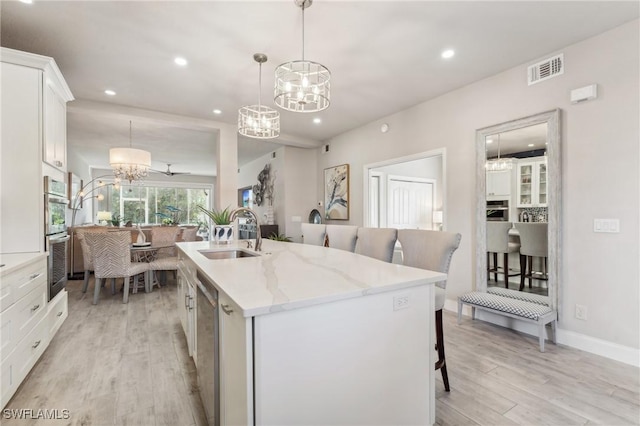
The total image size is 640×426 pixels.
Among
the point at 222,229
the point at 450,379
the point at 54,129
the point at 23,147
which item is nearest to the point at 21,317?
the point at 23,147

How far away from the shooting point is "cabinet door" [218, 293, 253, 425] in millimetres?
943

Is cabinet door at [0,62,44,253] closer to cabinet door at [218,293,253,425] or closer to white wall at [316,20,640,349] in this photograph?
cabinet door at [218,293,253,425]

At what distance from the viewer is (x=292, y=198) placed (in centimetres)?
632

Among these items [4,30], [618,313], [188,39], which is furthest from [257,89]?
[618,313]

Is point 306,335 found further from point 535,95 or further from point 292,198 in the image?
point 292,198

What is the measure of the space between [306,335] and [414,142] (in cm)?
373

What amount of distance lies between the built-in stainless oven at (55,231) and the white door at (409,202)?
474cm

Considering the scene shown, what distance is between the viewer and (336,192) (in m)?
5.79

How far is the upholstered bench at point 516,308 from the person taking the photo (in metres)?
2.58

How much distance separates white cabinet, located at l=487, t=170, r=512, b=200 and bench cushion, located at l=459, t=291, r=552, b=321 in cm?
109

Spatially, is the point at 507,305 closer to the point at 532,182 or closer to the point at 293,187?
the point at 532,182

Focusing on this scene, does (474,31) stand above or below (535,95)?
above

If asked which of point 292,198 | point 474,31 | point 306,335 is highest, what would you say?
point 474,31

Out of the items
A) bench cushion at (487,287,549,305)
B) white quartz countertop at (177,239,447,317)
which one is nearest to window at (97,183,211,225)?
white quartz countertop at (177,239,447,317)
